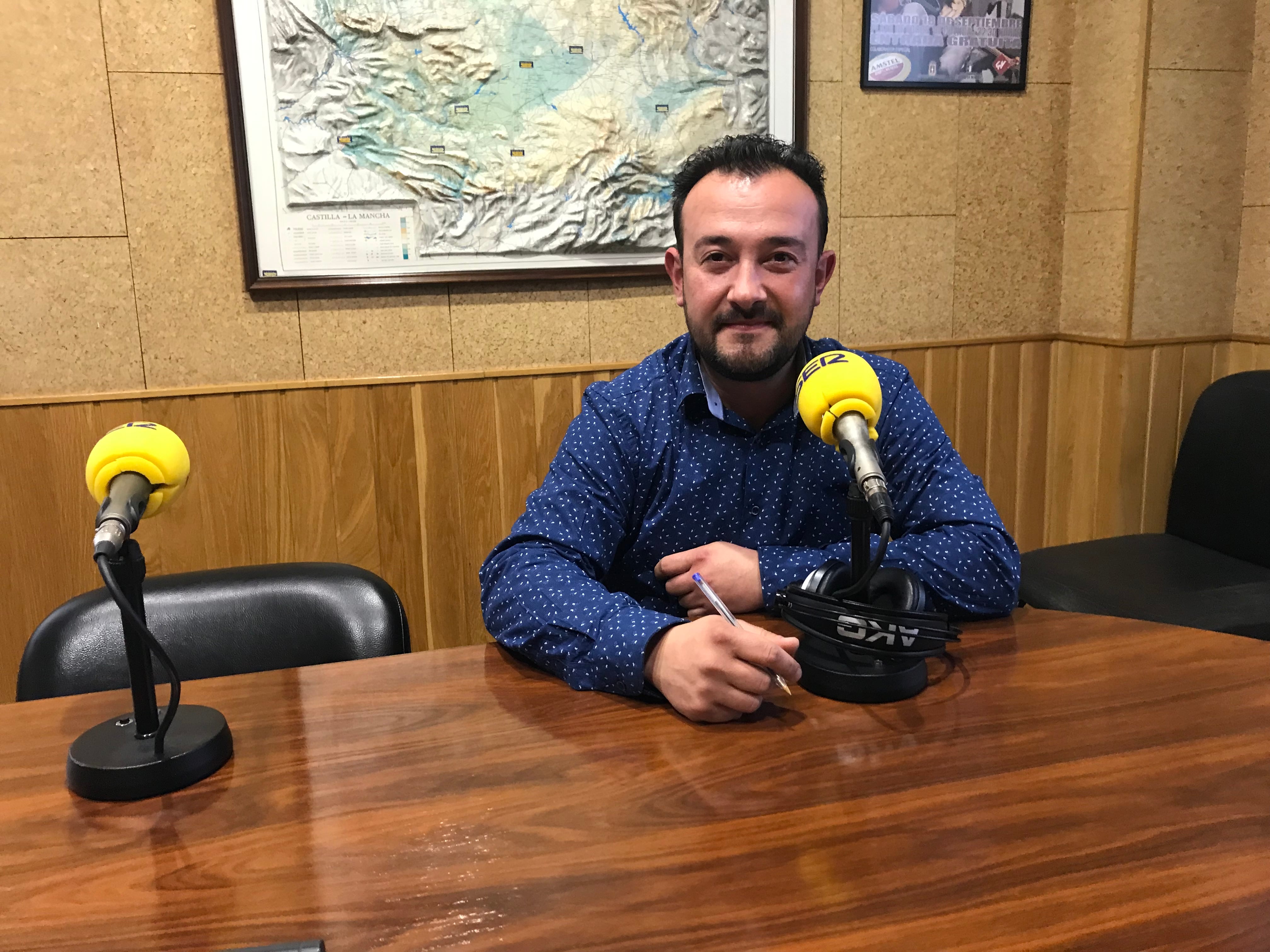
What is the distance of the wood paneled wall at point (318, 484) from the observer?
2.49 metres

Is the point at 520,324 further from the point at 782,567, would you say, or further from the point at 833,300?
the point at 782,567

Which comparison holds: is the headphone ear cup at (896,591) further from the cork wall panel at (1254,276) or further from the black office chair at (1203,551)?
the cork wall panel at (1254,276)

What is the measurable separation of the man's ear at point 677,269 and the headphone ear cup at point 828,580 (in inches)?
25.7

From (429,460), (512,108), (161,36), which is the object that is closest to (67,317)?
(161,36)

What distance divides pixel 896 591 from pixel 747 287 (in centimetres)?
60

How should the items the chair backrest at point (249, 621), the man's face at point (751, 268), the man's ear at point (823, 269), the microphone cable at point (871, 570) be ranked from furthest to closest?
the man's ear at point (823, 269) < the man's face at point (751, 268) < the chair backrest at point (249, 621) < the microphone cable at point (871, 570)

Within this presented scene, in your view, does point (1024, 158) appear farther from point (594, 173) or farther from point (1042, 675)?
point (1042, 675)

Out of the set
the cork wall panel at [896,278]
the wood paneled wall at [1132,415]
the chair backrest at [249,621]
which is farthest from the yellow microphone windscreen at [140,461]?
the wood paneled wall at [1132,415]

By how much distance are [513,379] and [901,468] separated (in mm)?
1431

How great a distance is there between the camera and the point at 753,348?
1611 millimetres

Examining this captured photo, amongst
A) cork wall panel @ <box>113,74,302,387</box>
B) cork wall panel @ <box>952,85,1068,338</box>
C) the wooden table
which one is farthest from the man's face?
cork wall panel @ <box>952,85,1068,338</box>

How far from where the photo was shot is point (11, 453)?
8.04 ft

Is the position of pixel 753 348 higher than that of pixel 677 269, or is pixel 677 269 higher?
pixel 677 269

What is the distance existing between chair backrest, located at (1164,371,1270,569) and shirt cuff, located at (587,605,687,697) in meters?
2.15
